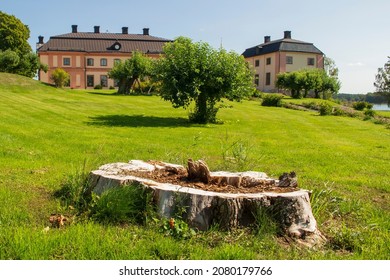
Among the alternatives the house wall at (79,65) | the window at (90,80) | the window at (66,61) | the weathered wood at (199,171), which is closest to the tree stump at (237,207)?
the weathered wood at (199,171)

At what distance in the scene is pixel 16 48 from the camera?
168 feet

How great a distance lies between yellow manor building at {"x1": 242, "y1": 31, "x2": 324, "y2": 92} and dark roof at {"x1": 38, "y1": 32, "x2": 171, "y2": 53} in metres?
14.6

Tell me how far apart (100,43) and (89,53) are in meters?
2.53

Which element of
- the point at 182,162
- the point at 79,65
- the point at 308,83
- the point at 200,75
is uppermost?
the point at 79,65

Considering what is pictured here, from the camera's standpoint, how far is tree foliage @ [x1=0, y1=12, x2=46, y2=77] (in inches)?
1614

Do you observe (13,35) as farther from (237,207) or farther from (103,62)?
(237,207)

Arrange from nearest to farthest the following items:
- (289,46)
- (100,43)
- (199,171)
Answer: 1. (199,171)
2. (289,46)
3. (100,43)

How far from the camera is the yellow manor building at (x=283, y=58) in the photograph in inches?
2274

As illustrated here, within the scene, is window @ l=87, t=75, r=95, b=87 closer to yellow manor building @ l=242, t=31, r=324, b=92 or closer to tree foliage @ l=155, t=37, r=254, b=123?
yellow manor building @ l=242, t=31, r=324, b=92

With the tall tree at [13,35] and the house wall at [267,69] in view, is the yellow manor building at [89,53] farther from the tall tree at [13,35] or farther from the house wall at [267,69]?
the house wall at [267,69]

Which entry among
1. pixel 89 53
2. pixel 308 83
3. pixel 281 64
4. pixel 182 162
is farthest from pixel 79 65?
pixel 182 162

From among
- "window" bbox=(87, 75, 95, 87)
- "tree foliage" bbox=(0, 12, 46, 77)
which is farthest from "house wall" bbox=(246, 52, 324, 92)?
"tree foliage" bbox=(0, 12, 46, 77)

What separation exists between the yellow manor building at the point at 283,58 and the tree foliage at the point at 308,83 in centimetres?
1086
